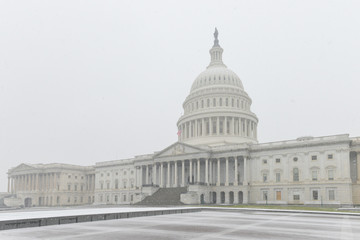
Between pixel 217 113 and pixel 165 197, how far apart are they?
33109 mm

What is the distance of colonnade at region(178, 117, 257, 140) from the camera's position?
346 ft

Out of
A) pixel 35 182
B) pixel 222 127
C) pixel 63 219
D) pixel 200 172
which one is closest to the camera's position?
pixel 63 219

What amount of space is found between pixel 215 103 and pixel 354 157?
46.8m

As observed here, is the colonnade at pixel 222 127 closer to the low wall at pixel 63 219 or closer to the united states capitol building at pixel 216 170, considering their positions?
the united states capitol building at pixel 216 170

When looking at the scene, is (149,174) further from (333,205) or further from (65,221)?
(65,221)

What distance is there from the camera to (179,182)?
98062 millimetres

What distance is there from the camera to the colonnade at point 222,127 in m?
105

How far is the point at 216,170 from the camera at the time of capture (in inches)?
3666

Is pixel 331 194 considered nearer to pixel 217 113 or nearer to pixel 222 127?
pixel 222 127

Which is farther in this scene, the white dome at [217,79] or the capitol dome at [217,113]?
the white dome at [217,79]

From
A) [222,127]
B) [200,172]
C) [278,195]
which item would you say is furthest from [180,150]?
[278,195]

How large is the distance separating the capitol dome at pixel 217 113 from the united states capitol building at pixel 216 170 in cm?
30

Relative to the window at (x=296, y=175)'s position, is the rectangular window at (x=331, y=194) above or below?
below

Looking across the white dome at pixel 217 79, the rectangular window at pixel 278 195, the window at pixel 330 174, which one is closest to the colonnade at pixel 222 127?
the white dome at pixel 217 79
